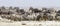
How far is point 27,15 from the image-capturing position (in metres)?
8.30

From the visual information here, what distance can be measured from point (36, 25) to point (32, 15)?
54.6 inches

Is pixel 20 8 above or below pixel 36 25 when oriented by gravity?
above

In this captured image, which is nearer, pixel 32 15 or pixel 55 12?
pixel 32 15

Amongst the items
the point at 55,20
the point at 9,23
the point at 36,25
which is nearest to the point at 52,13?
the point at 55,20

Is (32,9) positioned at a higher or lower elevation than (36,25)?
higher

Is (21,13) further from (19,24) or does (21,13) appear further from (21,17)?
(19,24)

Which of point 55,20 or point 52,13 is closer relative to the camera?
point 55,20

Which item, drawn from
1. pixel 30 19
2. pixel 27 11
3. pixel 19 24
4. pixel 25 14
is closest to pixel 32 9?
pixel 27 11

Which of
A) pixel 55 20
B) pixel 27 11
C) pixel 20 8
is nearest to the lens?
pixel 55 20

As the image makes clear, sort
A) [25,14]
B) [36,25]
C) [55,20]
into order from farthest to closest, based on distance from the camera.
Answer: [25,14], [55,20], [36,25]

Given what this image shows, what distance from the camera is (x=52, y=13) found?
8.71 meters

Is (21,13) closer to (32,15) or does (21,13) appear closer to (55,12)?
(32,15)

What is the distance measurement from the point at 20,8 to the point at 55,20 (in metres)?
2.86

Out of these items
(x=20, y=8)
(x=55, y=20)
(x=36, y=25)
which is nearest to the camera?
(x=36, y=25)
